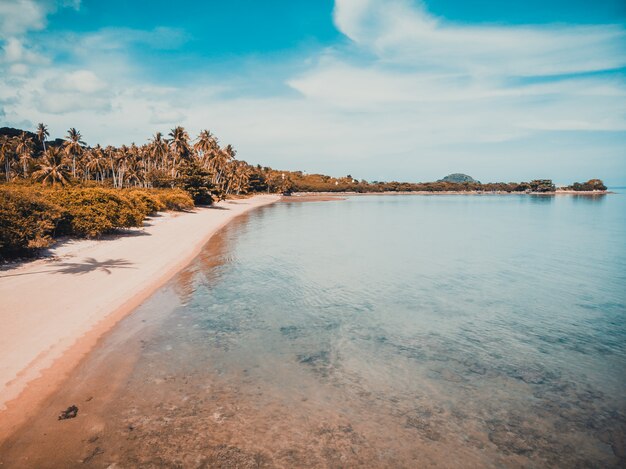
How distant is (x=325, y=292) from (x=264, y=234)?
806 inches

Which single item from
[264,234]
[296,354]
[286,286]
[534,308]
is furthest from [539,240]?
[296,354]

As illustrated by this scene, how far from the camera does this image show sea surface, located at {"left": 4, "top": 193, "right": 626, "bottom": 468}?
6.39 meters

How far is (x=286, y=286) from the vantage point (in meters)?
17.4

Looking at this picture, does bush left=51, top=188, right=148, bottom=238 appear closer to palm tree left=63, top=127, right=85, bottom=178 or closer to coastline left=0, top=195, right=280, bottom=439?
coastline left=0, top=195, right=280, bottom=439

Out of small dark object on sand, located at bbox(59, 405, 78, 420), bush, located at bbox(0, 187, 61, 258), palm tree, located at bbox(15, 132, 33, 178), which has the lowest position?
small dark object on sand, located at bbox(59, 405, 78, 420)

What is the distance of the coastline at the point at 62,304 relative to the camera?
25.5 ft

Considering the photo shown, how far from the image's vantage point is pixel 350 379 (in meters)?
8.99

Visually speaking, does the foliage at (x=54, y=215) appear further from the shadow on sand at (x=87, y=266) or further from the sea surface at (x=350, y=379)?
the sea surface at (x=350, y=379)

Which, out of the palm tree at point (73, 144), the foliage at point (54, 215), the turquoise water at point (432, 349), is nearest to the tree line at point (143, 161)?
the palm tree at point (73, 144)

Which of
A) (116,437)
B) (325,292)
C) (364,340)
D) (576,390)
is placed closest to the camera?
(116,437)

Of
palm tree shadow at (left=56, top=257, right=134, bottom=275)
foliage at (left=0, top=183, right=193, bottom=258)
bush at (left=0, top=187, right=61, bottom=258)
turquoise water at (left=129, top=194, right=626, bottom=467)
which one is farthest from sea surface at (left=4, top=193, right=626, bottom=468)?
foliage at (left=0, top=183, right=193, bottom=258)

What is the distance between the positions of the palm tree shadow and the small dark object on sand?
10.1 metres

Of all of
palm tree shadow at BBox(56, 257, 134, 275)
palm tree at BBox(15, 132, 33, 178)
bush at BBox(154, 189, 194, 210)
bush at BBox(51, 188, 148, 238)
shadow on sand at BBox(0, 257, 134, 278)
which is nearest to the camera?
shadow on sand at BBox(0, 257, 134, 278)

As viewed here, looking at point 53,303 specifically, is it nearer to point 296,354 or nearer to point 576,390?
→ point 296,354
